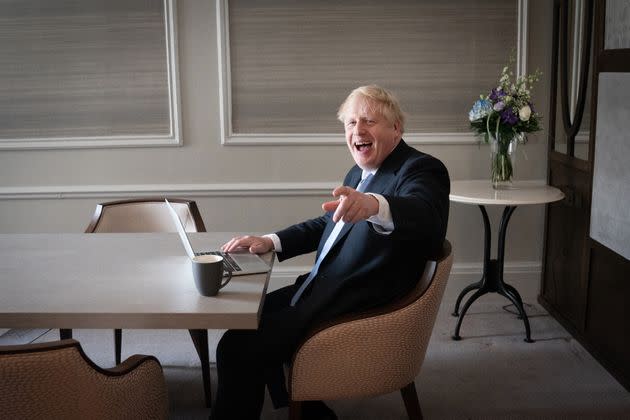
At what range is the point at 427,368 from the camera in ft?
10.3

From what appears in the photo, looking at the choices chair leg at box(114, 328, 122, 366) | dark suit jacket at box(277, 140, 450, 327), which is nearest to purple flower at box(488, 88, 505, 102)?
dark suit jacket at box(277, 140, 450, 327)

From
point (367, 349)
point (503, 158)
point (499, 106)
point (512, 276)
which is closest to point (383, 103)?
point (367, 349)

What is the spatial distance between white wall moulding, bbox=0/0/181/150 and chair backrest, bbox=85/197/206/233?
3.10 ft

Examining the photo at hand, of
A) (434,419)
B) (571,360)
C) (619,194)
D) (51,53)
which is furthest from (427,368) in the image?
(51,53)

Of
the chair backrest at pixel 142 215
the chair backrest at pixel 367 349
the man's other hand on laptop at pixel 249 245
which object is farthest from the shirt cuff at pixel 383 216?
the chair backrest at pixel 142 215

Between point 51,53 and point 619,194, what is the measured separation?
3032 mm

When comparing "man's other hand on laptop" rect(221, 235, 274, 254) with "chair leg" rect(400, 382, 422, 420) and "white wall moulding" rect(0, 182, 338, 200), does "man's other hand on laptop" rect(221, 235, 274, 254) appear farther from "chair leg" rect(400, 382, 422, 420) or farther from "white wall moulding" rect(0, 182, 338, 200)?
"white wall moulding" rect(0, 182, 338, 200)

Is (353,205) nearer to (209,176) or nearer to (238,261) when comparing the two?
(238,261)

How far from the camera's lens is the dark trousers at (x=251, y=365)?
2.02 metres

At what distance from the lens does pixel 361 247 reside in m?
2.17

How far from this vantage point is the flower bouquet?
3359 mm

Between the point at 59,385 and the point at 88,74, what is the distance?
9.17 feet

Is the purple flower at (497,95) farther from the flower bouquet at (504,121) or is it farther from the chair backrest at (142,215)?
the chair backrest at (142,215)

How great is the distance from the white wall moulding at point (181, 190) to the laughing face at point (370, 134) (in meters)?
1.65
